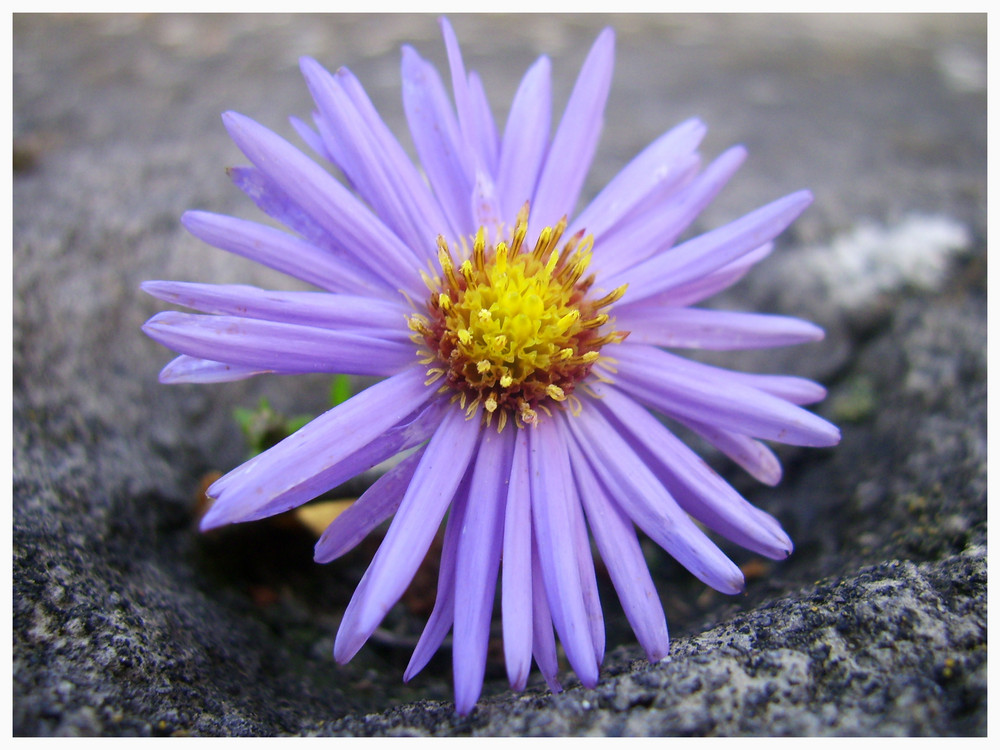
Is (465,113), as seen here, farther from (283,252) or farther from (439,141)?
(283,252)

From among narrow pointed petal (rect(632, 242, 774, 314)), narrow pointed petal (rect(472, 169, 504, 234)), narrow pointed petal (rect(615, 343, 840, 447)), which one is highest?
narrow pointed petal (rect(472, 169, 504, 234))

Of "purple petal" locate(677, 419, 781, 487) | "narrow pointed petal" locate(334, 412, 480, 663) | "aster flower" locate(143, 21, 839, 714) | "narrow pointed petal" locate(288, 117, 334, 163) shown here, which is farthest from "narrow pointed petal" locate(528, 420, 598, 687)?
"narrow pointed petal" locate(288, 117, 334, 163)

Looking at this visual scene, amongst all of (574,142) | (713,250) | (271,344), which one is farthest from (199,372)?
(713,250)

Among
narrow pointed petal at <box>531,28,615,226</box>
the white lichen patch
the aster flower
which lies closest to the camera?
the aster flower

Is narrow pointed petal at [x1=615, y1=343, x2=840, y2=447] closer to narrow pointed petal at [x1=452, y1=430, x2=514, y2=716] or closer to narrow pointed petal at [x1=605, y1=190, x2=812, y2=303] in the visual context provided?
narrow pointed petal at [x1=605, y1=190, x2=812, y2=303]

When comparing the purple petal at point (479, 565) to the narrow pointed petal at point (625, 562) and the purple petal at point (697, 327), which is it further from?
the purple petal at point (697, 327)

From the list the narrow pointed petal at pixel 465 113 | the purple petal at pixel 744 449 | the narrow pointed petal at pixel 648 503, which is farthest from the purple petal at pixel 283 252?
the purple petal at pixel 744 449
